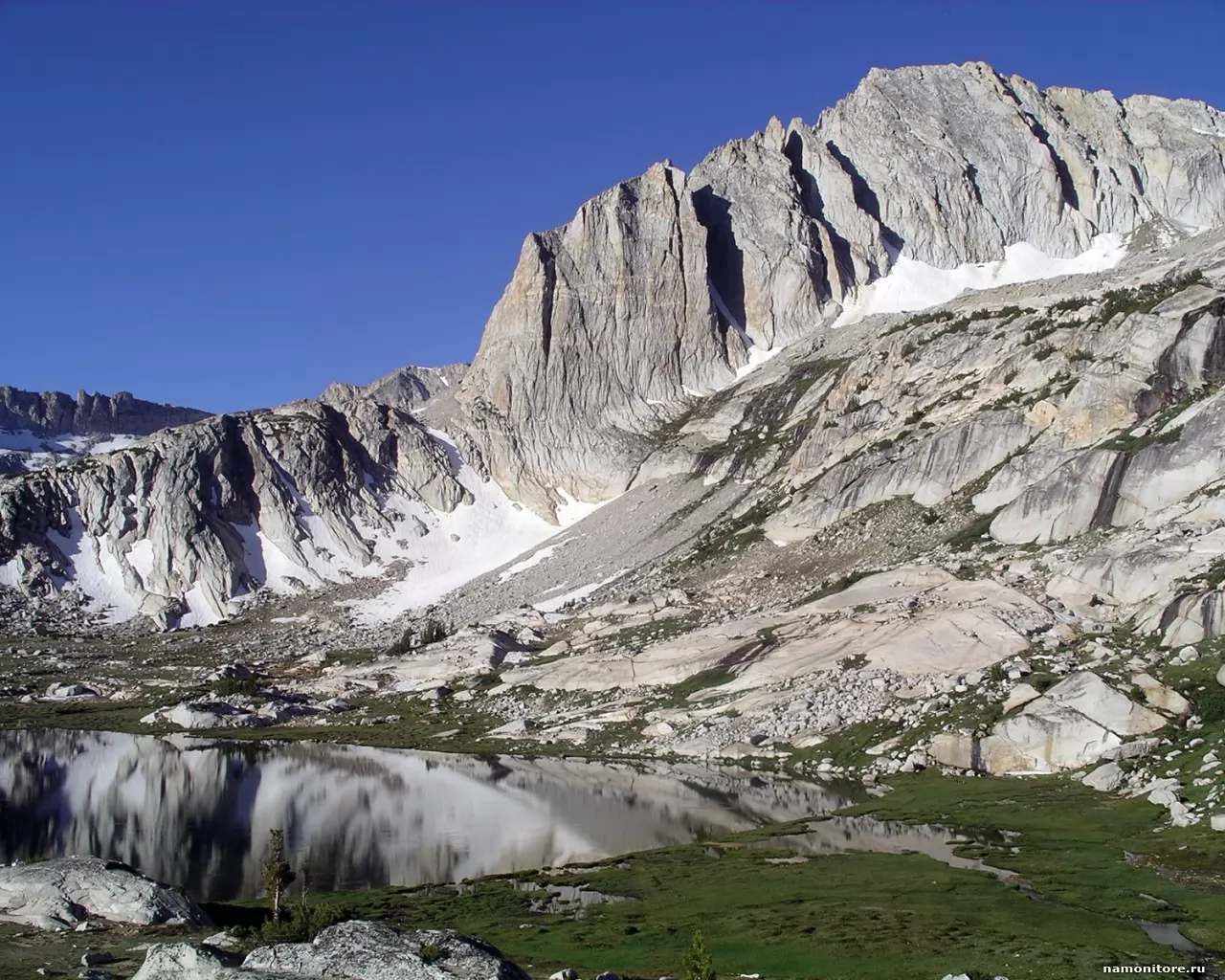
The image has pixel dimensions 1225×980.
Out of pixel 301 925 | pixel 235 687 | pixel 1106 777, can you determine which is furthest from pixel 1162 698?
pixel 235 687

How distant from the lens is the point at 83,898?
123ft

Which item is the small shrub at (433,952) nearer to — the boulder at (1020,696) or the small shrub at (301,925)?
the small shrub at (301,925)

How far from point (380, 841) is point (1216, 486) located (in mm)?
69711

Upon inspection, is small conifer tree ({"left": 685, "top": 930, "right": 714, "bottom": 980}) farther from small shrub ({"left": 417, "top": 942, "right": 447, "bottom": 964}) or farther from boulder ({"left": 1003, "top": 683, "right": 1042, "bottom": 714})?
boulder ({"left": 1003, "top": 683, "right": 1042, "bottom": 714})

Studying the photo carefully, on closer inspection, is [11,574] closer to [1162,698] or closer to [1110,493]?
[1110,493]

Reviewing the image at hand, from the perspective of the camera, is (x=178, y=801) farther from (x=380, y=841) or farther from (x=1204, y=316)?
(x=1204, y=316)

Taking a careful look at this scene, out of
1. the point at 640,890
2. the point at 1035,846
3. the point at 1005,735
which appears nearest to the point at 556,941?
the point at 640,890

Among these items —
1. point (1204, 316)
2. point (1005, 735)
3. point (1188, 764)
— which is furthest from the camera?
point (1204, 316)

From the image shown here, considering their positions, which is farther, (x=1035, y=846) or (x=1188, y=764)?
(x=1188, y=764)

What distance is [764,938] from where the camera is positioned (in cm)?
3628

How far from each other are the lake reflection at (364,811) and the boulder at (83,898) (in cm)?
1184

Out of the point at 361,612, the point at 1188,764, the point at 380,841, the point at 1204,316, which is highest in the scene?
the point at 1204,316

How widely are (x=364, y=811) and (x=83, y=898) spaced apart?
3627 centimetres

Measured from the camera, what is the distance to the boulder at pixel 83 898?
36.5m
